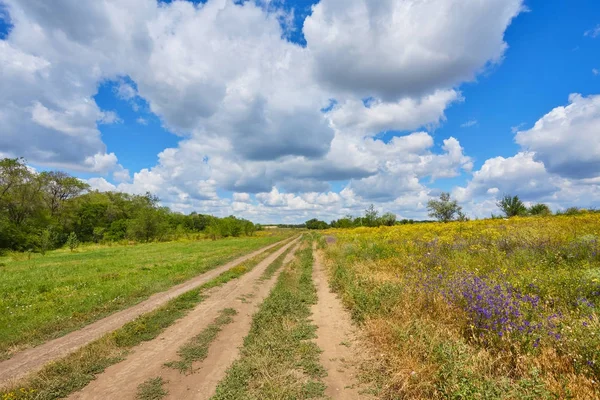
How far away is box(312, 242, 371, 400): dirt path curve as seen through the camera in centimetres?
514

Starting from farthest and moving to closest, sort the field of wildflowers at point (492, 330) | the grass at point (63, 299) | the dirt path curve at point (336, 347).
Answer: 1. the grass at point (63, 299)
2. the dirt path curve at point (336, 347)
3. the field of wildflowers at point (492, 330)

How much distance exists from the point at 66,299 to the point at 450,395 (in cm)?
1436

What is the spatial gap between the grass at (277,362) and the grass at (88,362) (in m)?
2.89

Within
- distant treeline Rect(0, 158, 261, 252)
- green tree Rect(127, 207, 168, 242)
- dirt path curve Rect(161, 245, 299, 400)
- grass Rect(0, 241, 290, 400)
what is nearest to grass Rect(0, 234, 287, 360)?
grass Rect(0, 241, 290, 400)

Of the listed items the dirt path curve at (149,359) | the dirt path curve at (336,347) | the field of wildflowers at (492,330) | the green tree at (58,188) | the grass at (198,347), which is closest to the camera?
the field of wildflowers at (492,330)

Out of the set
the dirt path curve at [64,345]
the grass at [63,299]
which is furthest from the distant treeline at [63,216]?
the dirt path curve at [64,345]

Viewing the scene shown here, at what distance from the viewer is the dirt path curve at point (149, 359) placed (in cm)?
528

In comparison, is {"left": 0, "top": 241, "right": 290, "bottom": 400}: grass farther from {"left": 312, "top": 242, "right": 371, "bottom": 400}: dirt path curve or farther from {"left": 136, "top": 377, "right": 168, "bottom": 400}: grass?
{"left": 312, "top": 242, "right": 371, "bottom": 400}: dirt path curve

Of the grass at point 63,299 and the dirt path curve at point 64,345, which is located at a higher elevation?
the grass at point 63,299

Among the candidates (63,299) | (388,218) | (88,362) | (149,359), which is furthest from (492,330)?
(388,218)

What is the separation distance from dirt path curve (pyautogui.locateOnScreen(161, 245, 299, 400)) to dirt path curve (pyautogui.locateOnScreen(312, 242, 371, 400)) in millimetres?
2120

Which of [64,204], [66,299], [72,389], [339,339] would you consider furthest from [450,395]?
[64,204]

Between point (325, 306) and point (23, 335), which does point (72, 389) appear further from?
point (325, 306)

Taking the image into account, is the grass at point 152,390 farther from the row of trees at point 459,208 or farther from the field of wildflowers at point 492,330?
the row of trees at point 459,208
